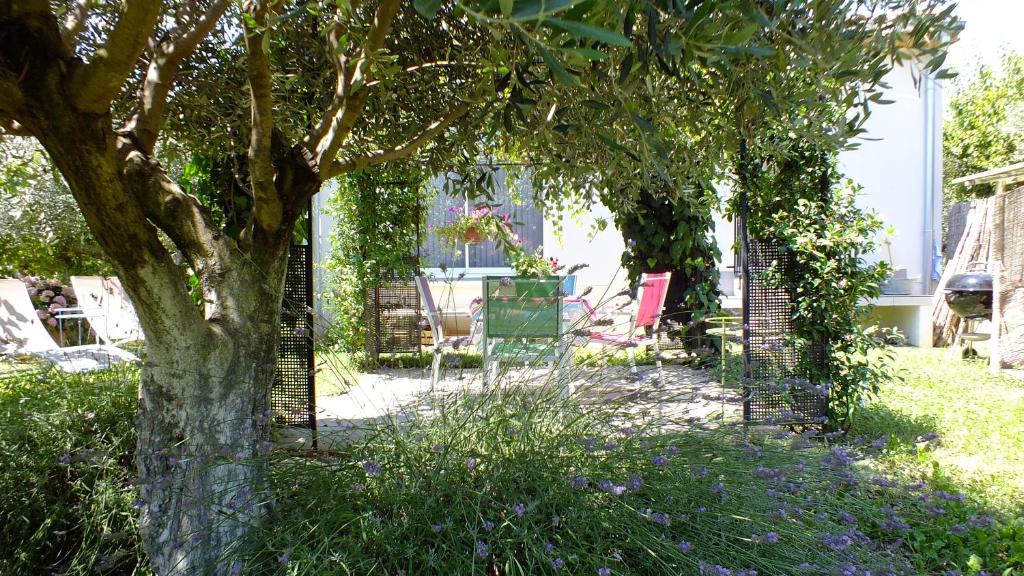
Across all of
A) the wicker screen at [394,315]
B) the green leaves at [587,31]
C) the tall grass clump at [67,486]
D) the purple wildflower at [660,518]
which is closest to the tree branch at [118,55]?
the tall grass clump at [67,486]

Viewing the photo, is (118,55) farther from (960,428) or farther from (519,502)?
(960,428)

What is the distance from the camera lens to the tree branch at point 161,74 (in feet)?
6.08

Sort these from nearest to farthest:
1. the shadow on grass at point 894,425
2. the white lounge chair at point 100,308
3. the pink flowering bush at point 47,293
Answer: the shadow on grass at point 894,425, the white lounge chair at point 100,308, the pink flowering bush at point 47,293

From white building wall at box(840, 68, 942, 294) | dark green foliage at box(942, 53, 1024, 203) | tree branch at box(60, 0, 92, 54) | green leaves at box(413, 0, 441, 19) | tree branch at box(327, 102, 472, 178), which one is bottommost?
green leaves at box(413, 0, 441, 19)

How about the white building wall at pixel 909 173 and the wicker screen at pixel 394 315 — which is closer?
the wicker screen at pixel 394 315

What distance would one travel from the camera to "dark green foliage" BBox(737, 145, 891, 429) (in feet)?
11.7

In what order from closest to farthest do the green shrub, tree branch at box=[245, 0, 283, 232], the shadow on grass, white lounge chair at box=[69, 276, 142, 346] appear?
tree branch at box=[245, 0, 283, 232] < the shadow on grass < white lounge chair at box=[69, 276, 142, 346] < the green shrub

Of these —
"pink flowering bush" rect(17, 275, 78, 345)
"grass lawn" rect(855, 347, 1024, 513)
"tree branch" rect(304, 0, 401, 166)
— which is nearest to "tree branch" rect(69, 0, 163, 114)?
"tree branch" rect(304, 0, 401, 166)

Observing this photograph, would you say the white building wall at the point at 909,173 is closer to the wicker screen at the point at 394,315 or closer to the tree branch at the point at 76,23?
the wicker screen at the point at 394,315

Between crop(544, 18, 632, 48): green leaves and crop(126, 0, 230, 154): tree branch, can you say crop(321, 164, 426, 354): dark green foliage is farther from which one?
crop(544, 18, 632, 48): green leaves

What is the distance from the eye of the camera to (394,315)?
670 cm

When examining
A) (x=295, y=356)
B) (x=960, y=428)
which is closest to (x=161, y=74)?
Result: (x=295, y=356)

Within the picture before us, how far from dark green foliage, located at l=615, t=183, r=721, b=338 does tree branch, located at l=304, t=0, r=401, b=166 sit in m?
3.65

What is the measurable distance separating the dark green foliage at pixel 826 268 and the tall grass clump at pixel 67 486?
11.0ft
